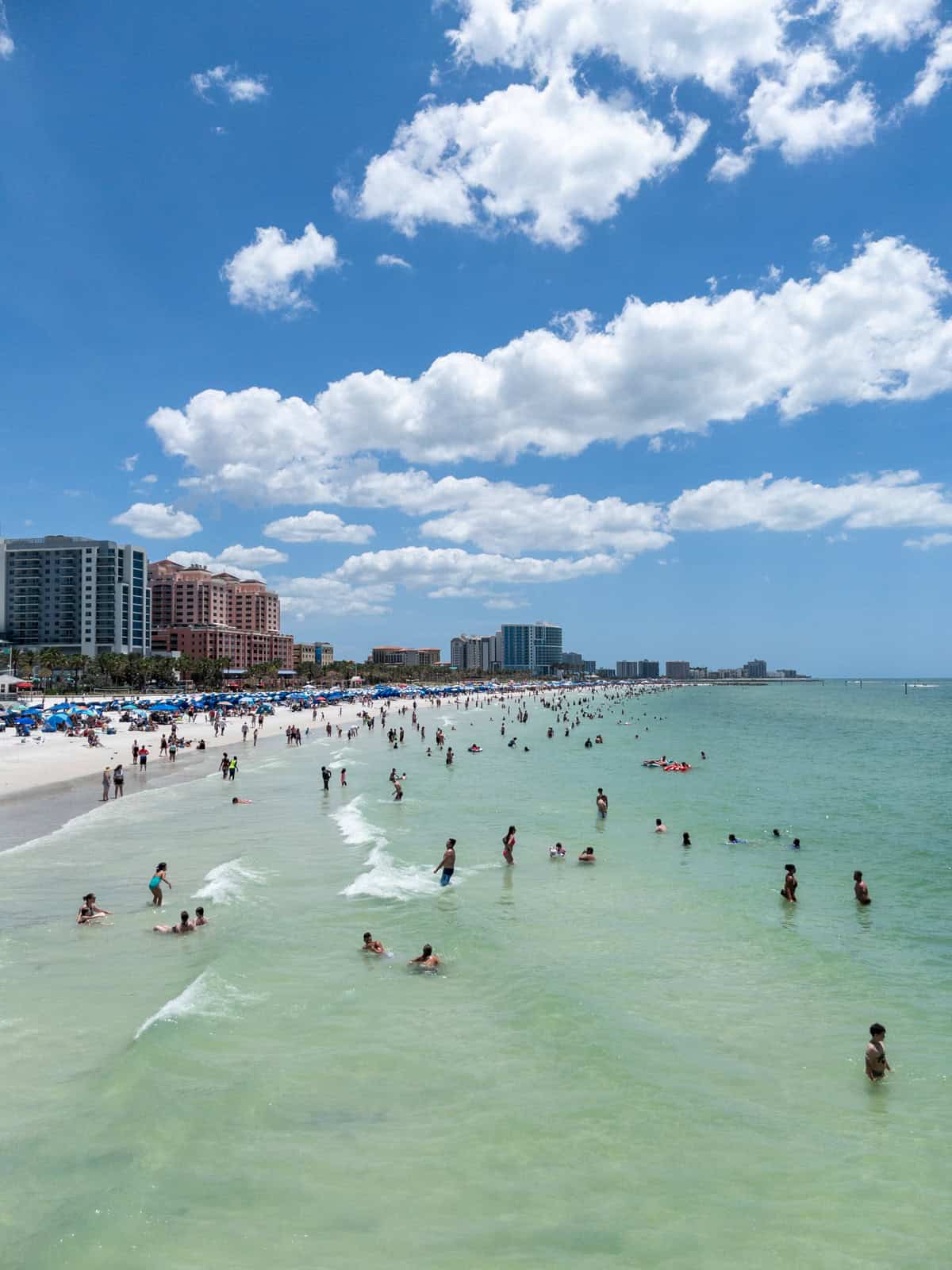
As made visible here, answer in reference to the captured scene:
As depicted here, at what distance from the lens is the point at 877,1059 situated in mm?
10422

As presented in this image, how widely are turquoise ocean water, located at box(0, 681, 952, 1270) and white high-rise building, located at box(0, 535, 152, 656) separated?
136m

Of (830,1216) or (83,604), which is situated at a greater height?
(83,604)

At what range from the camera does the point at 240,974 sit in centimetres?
1373

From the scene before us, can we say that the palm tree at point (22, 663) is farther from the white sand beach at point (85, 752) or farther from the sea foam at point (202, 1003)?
the sea foam at point (202, 1003)

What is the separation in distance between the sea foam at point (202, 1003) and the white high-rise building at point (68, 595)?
5815 inches

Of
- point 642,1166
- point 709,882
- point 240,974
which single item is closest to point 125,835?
point 240,974

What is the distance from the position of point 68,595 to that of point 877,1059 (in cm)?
15989

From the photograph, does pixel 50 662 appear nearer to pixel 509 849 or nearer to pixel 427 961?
pixel 509 849

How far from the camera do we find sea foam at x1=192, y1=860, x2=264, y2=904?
18.4 meters

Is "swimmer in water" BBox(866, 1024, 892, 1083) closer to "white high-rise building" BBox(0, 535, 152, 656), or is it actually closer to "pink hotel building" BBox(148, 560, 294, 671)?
"white high-rise building" BBox(0, 535, 152, 656)

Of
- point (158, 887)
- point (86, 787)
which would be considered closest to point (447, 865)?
point (158, 887)

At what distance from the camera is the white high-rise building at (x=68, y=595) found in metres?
148

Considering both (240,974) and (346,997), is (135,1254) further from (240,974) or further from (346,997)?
(240,974)

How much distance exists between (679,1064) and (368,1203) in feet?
15.4
